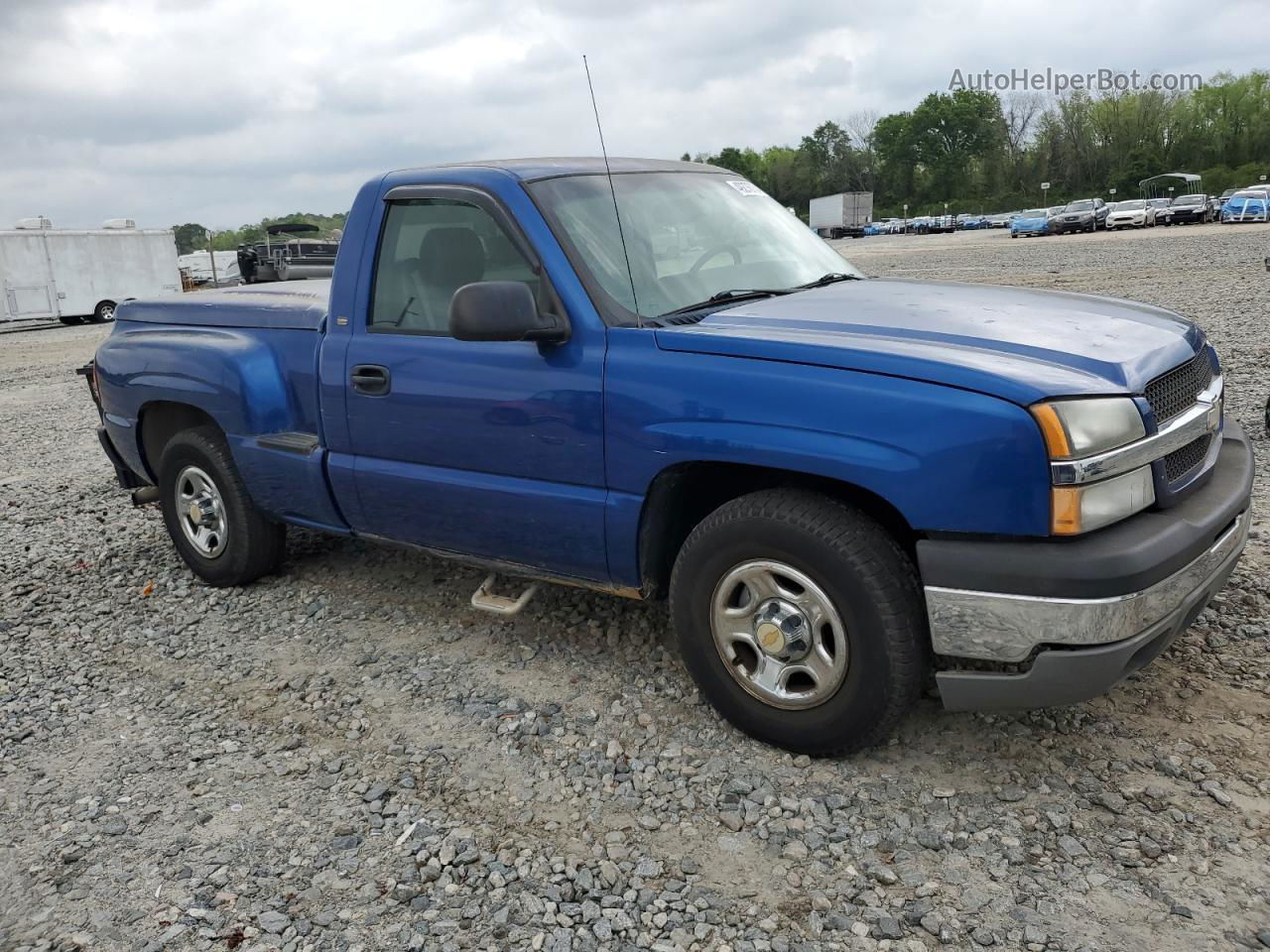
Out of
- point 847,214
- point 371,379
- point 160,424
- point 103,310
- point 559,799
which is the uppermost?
point 847,214

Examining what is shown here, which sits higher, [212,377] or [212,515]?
[212,377]

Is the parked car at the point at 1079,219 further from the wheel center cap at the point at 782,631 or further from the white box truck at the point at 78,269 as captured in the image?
the wheel center cap at the point at 782,631

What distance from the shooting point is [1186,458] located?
3242mm

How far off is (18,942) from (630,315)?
8.29 ft

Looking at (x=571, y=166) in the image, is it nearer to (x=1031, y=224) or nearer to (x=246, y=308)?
(x=246, y=308)

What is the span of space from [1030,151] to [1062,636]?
107m

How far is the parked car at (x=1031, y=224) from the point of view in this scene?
46969mm

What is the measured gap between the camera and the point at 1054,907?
264 cm

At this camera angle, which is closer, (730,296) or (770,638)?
(770,638)

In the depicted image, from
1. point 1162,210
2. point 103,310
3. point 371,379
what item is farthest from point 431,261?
point 1162,210

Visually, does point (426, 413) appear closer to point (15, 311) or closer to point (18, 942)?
point (18, 942)

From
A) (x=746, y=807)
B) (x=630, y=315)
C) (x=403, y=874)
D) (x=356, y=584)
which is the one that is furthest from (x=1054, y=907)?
(x=356, y=584)

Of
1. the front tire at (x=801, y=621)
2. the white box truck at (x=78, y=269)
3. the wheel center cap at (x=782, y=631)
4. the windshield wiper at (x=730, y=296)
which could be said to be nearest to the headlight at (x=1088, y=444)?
Answer: the front tire at (x=801, y=621)

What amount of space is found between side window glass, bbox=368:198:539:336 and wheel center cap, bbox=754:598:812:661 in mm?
1533
